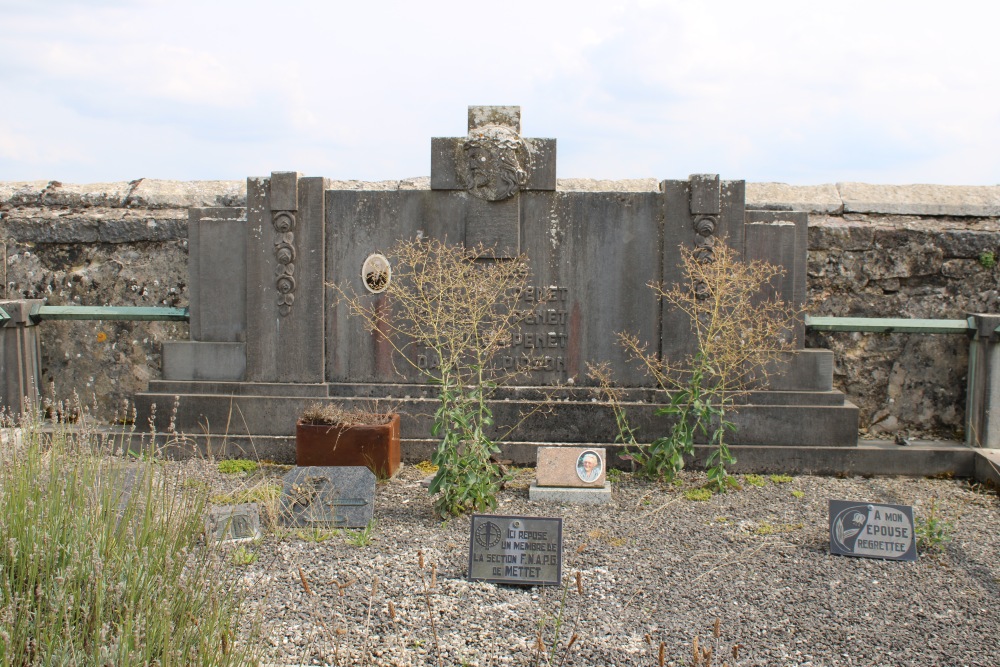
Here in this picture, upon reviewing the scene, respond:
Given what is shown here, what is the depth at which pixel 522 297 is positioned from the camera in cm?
640

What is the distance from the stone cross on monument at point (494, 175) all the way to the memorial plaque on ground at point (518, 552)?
2.66 m

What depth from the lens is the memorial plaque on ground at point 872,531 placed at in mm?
4453

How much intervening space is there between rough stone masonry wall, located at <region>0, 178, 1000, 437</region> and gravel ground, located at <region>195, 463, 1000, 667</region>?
80.0 inches

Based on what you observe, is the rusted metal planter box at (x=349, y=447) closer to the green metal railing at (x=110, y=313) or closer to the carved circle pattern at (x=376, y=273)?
the carved circle pattern at (x=376, y=273)

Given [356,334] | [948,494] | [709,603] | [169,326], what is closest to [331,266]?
[356,334]

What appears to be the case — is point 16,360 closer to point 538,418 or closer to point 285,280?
point 285,280

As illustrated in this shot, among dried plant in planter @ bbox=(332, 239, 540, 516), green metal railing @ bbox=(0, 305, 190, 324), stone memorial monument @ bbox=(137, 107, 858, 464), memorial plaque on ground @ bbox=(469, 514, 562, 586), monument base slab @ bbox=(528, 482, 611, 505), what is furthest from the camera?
green metal railing @ bbox=(0, 305, 190, 324)

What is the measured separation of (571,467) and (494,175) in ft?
7.11

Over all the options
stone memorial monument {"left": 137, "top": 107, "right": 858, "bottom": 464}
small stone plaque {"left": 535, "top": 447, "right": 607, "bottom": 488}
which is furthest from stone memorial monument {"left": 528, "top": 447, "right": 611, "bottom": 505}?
stone memorial monument {"left": 137, "top": 107, "right": 858, "bottom": 464}

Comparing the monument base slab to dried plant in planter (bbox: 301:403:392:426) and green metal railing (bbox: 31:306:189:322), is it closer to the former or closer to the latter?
dried plant in planter (bbox: 301:403:392:426)

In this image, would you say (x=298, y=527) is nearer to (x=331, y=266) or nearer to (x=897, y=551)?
(x=331, y=266)

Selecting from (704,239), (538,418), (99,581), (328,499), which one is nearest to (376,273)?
(538,418)

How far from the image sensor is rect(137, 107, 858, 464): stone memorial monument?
6.25 meters

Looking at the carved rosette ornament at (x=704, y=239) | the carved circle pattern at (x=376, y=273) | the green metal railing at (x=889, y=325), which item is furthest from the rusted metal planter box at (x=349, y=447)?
the green metal railing at (x=889, y=325)
